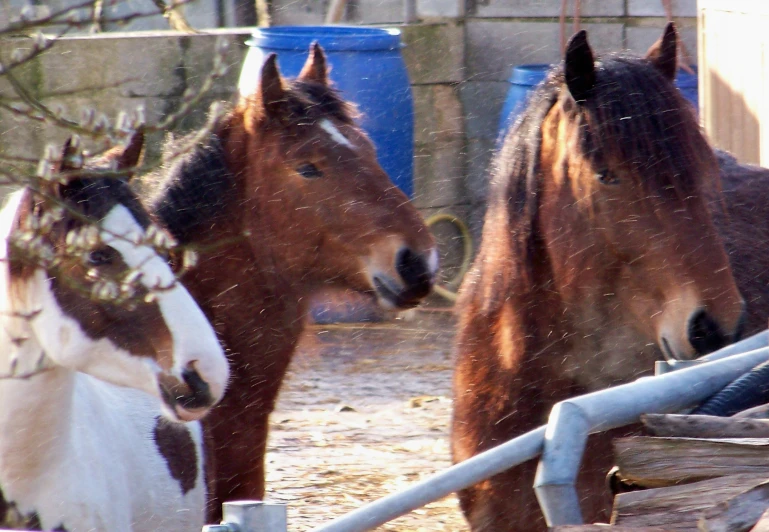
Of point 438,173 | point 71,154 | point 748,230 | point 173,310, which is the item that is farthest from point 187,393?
point 438,173

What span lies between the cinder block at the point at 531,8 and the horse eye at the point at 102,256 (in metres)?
5.29

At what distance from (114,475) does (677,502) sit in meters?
1.40

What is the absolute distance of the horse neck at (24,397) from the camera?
7.11 feet

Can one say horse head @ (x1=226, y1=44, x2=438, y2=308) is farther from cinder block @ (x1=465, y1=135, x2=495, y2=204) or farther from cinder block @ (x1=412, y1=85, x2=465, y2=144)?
cinder block @ (x1=465, y1=135, x2=495, y2=204)

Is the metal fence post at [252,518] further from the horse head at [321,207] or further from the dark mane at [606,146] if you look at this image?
the horse head at [321,207]

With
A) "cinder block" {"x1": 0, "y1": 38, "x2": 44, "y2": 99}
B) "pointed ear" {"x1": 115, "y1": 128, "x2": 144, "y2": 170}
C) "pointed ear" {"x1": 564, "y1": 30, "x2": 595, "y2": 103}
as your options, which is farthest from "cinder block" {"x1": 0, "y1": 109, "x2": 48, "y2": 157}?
"pointed ear" {"x1": 564, "y1": 30, "x2": 595, "y2": 103}

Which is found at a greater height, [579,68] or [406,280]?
[579,68]

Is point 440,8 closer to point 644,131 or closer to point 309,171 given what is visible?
point 309,171

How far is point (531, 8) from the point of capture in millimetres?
7062

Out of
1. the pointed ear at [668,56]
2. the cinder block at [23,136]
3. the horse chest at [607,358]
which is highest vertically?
the pointed ear at [668,56]

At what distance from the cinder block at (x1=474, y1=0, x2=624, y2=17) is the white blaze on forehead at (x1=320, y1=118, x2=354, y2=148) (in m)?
4.25

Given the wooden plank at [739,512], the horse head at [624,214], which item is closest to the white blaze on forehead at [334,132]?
the horse head at [624,214]

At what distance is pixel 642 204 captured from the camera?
2.34 meters

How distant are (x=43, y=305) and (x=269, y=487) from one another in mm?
2013
